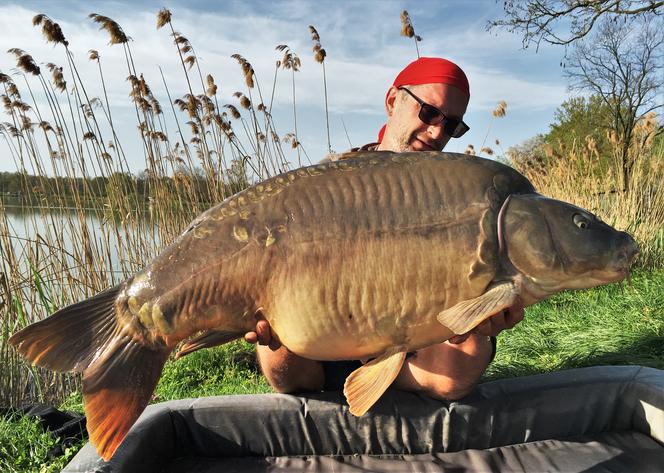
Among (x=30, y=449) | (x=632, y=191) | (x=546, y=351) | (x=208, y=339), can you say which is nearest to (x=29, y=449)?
(x=30, y=449)

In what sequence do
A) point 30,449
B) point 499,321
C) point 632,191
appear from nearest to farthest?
point 499,321 < point 30,449 < point 632,191

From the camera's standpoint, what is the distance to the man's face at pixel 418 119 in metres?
1.83

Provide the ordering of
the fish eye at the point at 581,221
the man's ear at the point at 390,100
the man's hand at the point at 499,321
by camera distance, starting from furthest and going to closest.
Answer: the man's ear at the point at 390,100, the man's hand at the point at 499,321, the fish eye at the point at 581,221

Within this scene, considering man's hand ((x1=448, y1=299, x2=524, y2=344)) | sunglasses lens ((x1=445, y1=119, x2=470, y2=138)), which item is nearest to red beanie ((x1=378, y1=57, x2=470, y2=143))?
sunglasses lens ((x1=445, y1=119, x2=470, y2=138))

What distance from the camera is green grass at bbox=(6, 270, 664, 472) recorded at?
2434mm

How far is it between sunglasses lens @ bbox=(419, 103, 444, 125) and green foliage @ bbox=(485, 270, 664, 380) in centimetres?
120

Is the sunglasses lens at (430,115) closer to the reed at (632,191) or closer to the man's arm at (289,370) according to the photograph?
the man's arm at (289,370)

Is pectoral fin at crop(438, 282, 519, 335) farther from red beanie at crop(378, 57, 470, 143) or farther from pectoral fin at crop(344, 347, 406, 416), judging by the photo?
red beanie at crop(378, 57, 470, 143)

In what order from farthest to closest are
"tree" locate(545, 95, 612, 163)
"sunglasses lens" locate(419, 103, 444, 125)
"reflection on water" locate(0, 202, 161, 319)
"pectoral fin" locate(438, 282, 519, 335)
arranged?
1. "tree" locate(545, 95, 612, 163)
2. "reflection on water" locate(0, 202, 161, 319)
3. "sunglasses lens" locate(419, 103, 444, 125)
4. "pectoral fin" locate(438, 282, 519, 335)

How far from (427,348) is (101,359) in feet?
3.48

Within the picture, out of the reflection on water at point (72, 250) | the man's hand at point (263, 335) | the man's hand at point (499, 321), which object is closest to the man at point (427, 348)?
the man's hand at point (499, 321)

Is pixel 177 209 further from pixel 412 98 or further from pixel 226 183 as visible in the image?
pixel 412 98

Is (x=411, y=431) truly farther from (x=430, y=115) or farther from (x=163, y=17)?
(x=163, y=17)

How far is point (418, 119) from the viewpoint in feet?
6.12
